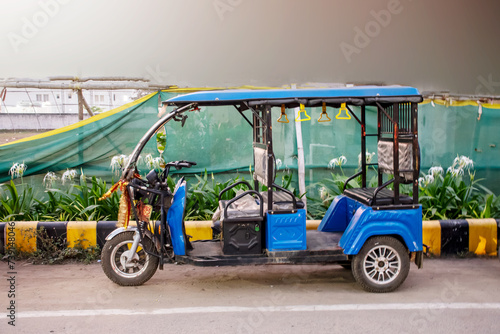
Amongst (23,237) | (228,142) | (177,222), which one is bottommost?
(23,237)

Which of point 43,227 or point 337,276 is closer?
point 337,276

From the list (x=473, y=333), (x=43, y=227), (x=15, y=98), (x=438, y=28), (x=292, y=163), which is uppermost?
(x=438, y=28)

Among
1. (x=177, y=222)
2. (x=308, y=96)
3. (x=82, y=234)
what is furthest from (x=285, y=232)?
(x=82, y=234)

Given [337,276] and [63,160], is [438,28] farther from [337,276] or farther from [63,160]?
[63,160]

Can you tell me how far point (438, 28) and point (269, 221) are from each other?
631 centimetres

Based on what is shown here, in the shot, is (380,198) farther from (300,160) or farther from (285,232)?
(300,160)

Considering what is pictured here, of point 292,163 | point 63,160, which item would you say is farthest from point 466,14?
point 63,160

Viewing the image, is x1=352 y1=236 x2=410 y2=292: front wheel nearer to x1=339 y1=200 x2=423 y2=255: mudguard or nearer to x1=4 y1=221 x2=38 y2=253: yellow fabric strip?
x1=339 y1=200 x2=423 y2=255: mudguard

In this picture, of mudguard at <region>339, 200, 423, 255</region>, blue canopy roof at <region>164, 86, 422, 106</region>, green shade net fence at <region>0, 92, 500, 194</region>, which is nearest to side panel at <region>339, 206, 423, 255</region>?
mudguard at <region>339, 200, 423, 255</region>

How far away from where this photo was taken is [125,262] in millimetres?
5121

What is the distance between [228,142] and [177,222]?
2665 mm

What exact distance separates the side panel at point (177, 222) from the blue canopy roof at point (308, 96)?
966 millimetres

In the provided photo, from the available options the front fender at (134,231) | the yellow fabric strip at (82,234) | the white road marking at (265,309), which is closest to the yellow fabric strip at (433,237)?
the white road marking at (265,309)

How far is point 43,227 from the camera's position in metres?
6.33
